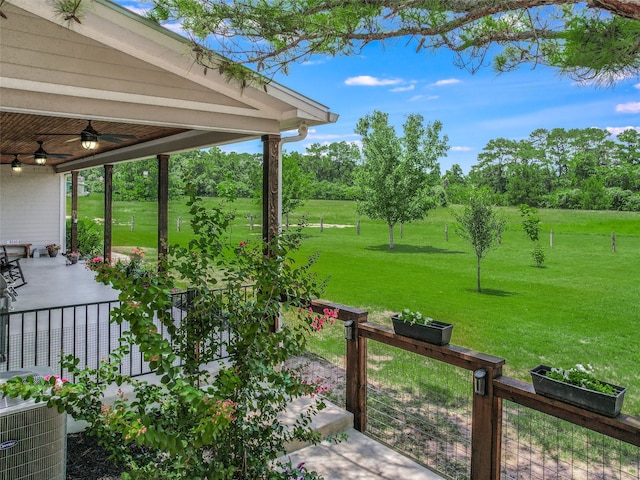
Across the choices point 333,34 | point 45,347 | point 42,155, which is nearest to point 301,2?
point 333,34

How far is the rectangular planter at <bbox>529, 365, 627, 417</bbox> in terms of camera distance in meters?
2.00

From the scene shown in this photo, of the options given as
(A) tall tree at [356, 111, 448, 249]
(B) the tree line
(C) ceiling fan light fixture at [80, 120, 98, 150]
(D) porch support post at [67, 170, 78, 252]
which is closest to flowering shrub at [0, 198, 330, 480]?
(C) ceiling fan light fixture at [80, 120, 98, 150]

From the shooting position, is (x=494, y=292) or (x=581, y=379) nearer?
(x=581, y=379)

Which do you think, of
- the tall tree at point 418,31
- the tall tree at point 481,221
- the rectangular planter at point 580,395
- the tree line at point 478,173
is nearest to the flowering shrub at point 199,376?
the rectangular planter at point 580,395

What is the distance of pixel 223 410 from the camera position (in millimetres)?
1562

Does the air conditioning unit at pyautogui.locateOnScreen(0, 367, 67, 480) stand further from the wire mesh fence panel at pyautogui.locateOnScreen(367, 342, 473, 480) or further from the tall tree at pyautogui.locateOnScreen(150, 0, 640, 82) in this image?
the tall tree at pyautogui.locateOnScreen(150, 0, 640, 82)

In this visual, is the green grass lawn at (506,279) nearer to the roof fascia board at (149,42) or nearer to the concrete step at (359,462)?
the concrete step at (359,462)

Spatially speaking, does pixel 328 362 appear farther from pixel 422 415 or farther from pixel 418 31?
pixel 418 31

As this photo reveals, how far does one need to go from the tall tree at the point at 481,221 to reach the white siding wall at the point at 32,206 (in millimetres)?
10029

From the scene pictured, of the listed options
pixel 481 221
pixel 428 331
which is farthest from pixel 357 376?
pixel 481 221

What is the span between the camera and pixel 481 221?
30.4 ft

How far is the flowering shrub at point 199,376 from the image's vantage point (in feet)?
5.32

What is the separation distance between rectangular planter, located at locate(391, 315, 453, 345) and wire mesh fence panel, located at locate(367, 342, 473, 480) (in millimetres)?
626

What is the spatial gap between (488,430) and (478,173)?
16.1 metres
